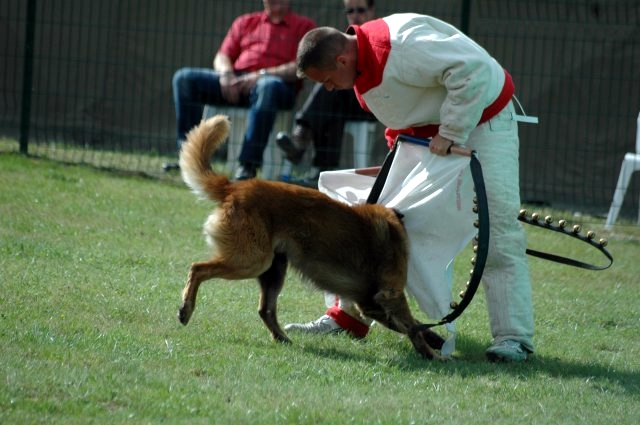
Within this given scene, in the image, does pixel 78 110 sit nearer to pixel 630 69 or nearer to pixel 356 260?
pixel 630 69

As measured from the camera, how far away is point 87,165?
409 inches

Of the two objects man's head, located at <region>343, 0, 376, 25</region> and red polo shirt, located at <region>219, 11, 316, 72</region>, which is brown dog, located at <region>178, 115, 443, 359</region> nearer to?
man's head, located at <region>343, 0, 376, 25</region>

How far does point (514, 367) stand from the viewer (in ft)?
17.7

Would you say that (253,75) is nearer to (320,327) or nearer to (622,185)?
(622,185)

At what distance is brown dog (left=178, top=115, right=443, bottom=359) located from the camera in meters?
5.18

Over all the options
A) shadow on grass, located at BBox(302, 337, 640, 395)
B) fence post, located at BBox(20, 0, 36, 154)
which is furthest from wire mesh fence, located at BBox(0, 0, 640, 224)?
shadow on grass, located at BBox(302, 337, 640, 395)

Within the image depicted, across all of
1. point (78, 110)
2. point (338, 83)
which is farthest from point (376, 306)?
point (78, 110)

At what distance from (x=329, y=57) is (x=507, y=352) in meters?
1.78

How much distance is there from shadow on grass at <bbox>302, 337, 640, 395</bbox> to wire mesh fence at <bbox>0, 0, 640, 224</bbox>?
5.27 meters

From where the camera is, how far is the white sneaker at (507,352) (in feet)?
17.9

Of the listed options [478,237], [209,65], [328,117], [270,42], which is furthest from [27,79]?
[478,237]

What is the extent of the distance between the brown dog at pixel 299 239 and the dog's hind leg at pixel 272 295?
0.6 inches

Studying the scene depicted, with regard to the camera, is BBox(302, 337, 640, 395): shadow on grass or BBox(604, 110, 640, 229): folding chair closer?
BBox(302, 337, 640, 395): shadow on grass

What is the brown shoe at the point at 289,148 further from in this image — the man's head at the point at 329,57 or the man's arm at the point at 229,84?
the man's head at the point at 329,57
